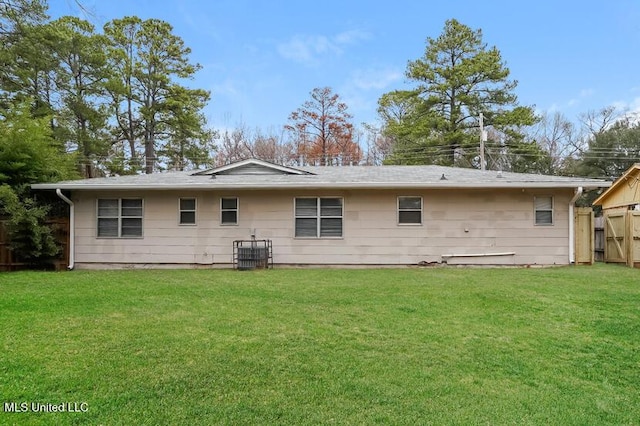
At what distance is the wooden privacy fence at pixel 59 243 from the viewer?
964 centimetres

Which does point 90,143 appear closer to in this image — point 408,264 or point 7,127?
point 7,127

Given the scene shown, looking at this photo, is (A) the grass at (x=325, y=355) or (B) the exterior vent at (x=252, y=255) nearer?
(A) the grass at (x=325, y=355)

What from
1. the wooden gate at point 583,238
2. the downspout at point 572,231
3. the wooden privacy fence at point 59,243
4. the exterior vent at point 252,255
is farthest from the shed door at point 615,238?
the wooden privacy fence at point 59,243

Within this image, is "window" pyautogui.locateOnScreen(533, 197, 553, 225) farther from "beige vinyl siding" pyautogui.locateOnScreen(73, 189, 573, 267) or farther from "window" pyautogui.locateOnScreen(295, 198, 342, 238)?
"window" pyautogui.locateOnScreen(295, 198, 342, 238)

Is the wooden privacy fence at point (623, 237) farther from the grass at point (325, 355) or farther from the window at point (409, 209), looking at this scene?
the window at point (409, 209)

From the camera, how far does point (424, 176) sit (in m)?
10.4

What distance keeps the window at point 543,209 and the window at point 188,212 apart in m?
8.68

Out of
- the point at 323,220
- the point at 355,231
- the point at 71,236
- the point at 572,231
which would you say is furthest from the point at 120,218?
the point at 572,231

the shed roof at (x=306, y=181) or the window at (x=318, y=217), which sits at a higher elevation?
the shed roof at (x=306, y=181)

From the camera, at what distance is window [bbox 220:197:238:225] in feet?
32.9

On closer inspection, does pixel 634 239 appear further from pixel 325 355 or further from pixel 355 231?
pixel 325 355

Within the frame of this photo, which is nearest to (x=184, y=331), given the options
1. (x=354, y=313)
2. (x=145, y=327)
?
(x=145, y=327)

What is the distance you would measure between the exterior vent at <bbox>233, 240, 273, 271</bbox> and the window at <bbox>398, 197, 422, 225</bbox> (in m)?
3.46

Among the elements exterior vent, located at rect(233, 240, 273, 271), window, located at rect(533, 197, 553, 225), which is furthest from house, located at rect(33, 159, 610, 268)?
exterior vent, located at rect(233, 240, 273, 271)
